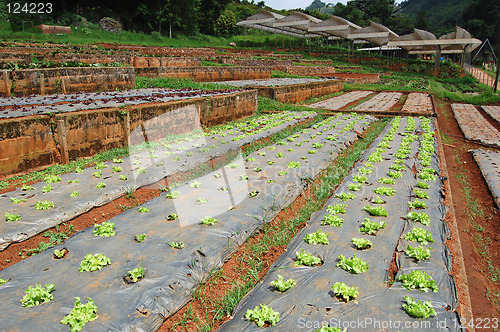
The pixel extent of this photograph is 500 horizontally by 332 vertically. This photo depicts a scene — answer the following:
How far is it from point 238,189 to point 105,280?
2.91 m

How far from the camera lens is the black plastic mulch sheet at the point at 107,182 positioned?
15.6ft

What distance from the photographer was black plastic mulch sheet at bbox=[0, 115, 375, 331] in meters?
3.13

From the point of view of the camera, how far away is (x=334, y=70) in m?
35.1

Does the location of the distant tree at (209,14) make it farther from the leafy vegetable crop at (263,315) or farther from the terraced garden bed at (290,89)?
the leafy vegetable crop at (263,315)

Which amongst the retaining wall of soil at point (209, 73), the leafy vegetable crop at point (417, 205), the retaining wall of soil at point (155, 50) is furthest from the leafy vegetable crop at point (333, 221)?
the retaining wall of soil at point (155, 50)

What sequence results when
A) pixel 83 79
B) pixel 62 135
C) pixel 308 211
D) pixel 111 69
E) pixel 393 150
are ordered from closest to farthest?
pixel 308 211, pixel 62 135, pixel 393 150, pixel 83 79, pixel 111 69

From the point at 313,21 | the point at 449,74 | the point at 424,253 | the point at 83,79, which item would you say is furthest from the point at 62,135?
the point at 449,74

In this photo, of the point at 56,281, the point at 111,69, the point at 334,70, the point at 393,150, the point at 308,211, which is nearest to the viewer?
the point at 56,281

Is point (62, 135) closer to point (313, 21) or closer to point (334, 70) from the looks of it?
point (334, 70)

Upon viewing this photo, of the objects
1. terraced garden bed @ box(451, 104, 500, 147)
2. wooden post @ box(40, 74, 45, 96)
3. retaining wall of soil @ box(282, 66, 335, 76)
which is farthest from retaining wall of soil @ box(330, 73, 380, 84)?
wooden post @ box(40, 74, 45, 96)

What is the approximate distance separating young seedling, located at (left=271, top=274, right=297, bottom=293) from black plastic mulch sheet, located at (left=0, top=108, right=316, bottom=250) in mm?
3349

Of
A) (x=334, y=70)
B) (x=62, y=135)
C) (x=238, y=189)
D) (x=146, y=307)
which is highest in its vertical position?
(x=334, y=70)

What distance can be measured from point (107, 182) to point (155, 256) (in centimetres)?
274

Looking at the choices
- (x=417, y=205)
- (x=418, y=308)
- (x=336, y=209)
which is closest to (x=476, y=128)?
(x=417, y=205)
